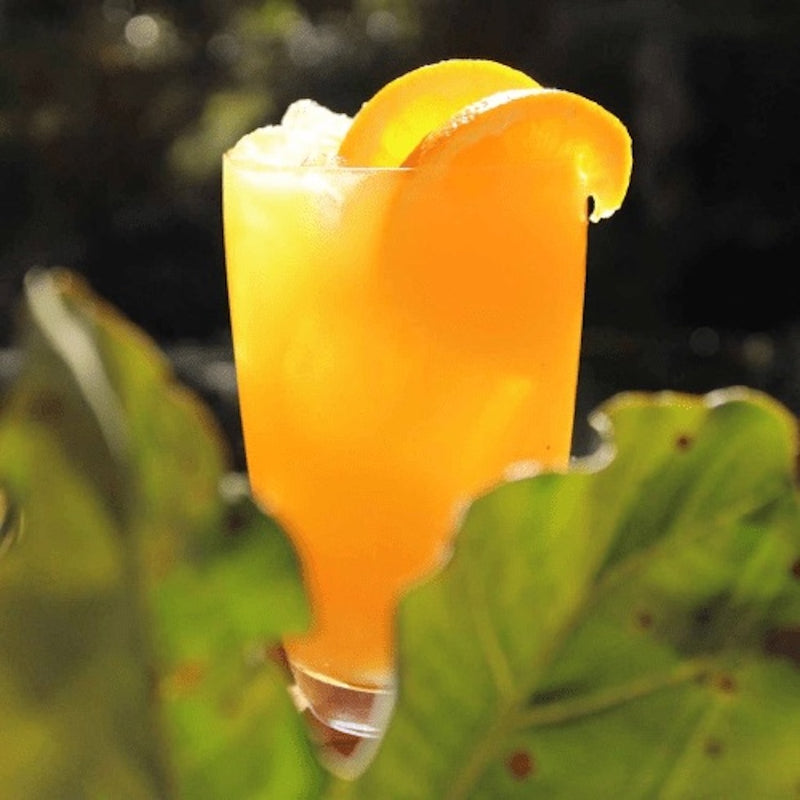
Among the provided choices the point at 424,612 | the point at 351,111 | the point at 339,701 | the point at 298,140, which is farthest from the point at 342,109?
the point at 424,612

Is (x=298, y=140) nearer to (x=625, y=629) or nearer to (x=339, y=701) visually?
(x=339, y=701)

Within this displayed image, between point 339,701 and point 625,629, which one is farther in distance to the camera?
point 339,701

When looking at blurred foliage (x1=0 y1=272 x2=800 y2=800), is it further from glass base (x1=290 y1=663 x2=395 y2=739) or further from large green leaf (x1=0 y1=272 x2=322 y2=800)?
glass base (x1=290 y1=663 x2=395 y2=739)

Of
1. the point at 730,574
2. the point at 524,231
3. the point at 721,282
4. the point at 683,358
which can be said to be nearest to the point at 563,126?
the point at 524,231

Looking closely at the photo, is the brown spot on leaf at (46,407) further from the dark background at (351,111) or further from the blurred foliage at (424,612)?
the dark background at (351,111)

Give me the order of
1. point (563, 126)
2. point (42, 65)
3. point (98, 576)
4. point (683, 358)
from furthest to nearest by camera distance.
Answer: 1. point (42, 65)
2. point (683, 358)
3. point (563, 126)
4. point (98, 576)

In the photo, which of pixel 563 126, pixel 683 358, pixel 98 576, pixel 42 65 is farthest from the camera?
pixel 42 65

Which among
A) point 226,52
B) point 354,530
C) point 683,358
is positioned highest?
point 354,530

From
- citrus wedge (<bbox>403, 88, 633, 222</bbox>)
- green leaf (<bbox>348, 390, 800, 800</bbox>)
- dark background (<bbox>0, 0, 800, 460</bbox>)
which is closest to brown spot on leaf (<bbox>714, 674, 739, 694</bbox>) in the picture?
green leaf (<bbox>348, 390, 800, 800</bbox>)

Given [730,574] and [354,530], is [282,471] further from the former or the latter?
[730,574]
